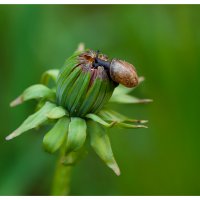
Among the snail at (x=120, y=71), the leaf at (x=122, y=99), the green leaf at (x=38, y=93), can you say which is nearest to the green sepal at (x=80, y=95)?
the snail at (x=120, y=71)

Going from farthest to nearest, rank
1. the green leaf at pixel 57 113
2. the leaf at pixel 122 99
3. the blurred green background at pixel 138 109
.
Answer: the blurred green background at pixel 138 109 → the leaf at pixel 122 99 → the green leaf at pixel 57 113

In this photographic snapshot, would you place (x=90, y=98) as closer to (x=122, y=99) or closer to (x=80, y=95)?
(x=80, y=95)

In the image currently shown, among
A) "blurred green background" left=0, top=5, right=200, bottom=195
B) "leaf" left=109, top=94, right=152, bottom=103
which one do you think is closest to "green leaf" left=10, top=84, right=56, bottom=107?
"leaf" left=109, top=94, right=152, bottom=103

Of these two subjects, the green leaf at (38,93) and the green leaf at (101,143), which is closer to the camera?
the green leaf at (101,143)

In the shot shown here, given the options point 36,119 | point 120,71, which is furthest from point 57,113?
point 120,71

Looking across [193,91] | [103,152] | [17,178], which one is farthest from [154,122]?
[103,152]

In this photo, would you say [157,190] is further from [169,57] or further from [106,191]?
[169,57]

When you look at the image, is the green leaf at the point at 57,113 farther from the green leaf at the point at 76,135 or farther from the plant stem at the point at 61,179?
the plant stem at the point at 61,179
